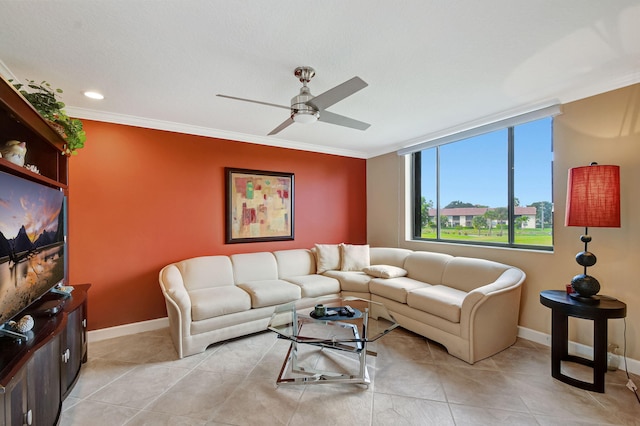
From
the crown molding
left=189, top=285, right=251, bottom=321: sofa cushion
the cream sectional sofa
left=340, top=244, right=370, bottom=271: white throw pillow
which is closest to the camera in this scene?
the cream sectional sofa

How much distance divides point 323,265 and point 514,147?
115 inches

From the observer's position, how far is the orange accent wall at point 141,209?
3133 mm

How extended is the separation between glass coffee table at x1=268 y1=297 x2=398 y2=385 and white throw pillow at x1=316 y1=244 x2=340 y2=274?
1328 millimetres

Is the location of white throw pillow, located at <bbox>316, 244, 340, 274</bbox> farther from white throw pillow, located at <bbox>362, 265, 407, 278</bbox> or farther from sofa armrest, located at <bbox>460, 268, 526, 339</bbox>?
sofa armrest, located at <bbox>460, 268, 526, 339</bbox>

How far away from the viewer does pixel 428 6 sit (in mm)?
1604

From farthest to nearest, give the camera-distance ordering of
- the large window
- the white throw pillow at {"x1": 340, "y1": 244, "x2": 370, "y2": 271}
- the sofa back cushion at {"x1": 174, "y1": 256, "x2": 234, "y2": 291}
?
the white throw pillow at {"x1": 340, "y1": 244, "x2": 370, "y2": 271}
the sofa back cushion at {"x1": 174, "y1": 256, "x2": 234, "y2": 291}
the large window

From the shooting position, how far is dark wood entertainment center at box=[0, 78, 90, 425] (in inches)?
52.9

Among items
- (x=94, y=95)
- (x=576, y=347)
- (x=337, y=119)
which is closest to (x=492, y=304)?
(x=576, y=347)

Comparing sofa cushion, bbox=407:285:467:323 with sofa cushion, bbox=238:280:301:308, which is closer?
sofa cushion, bbox=407:285:467:323

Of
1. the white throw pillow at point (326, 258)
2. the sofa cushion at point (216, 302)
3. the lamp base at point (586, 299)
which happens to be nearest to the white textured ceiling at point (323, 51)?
the lamp base at point (586, 299)

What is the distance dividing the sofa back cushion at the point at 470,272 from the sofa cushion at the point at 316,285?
54.8 inches

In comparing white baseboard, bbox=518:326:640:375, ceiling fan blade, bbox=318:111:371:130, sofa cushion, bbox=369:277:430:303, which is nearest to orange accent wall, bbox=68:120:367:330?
sofa cushion, bbox=369:277:430:303

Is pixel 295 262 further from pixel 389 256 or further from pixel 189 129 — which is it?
pixel 189 129

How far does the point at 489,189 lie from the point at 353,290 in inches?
88.0
